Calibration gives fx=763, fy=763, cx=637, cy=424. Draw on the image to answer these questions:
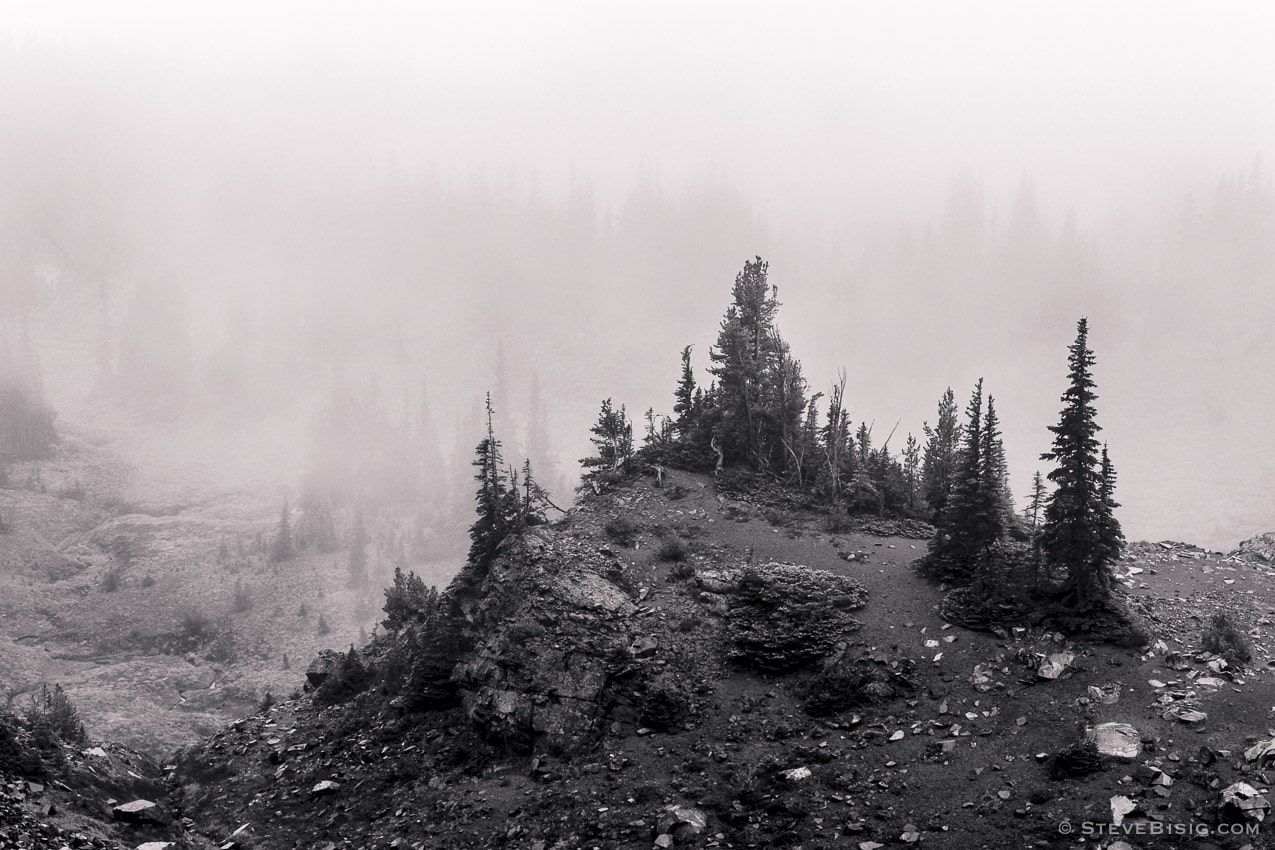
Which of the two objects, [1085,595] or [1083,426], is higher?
[1083,426]

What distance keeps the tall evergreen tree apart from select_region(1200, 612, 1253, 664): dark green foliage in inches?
787

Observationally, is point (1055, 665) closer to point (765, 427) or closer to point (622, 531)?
point (622, 531)

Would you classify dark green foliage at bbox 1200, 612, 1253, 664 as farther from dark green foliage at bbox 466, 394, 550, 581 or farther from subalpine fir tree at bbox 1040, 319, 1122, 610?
dark green foliage at bbox 466, 394, 550, 581

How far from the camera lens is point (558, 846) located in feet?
96.0

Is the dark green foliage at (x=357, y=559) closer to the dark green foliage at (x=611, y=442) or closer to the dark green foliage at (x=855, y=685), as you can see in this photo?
the dark green foliage at (x=611, y=442)

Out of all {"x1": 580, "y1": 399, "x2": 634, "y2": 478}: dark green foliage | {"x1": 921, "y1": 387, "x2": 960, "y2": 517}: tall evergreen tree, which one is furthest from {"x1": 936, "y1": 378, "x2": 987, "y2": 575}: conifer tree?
{"x1": 580, "y1": 399, "x2": 634, "y2": 478}: dark green foliage

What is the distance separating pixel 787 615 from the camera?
38.9 meters

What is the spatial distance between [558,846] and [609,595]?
1356 cm

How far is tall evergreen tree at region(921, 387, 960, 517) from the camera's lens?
53.6 meters

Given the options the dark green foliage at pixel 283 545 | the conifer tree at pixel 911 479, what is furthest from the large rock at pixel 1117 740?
the dark green foliage at pixel 283 545

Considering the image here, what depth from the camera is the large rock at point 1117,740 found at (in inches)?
1046

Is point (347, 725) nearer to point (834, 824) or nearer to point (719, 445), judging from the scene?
point (834, 824)

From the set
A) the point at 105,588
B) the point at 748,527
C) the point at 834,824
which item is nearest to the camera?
→ the point at 834,824

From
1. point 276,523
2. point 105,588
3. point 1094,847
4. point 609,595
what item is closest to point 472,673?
point 609,595
